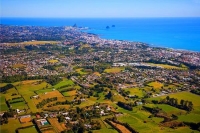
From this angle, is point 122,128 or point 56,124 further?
point 56,124

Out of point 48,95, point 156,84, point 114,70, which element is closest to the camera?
point 48,95

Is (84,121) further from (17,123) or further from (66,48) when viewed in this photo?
(66,48)

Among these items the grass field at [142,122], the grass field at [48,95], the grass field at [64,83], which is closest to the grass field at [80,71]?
the grass field at [64,83]

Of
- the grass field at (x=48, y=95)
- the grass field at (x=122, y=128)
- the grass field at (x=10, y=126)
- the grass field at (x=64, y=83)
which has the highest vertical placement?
the grass field at (x=64, y=83)

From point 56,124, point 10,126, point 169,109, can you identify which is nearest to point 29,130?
point 10,126

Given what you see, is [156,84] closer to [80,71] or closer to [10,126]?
[80,71]

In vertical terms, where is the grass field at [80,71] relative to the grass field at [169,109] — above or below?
above

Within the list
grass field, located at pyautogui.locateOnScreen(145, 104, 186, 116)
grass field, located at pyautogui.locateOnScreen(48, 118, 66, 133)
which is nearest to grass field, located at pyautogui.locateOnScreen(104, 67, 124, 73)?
grass field, located at pyautogui.locateOnScreen(145, 104, 186, 116)

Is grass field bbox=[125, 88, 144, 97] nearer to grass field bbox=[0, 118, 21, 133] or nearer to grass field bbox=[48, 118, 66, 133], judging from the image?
grass field bbox=[48, 118, 66, 133]

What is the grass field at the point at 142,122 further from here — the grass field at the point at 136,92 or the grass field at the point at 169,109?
the grass field at the point at 136,92
